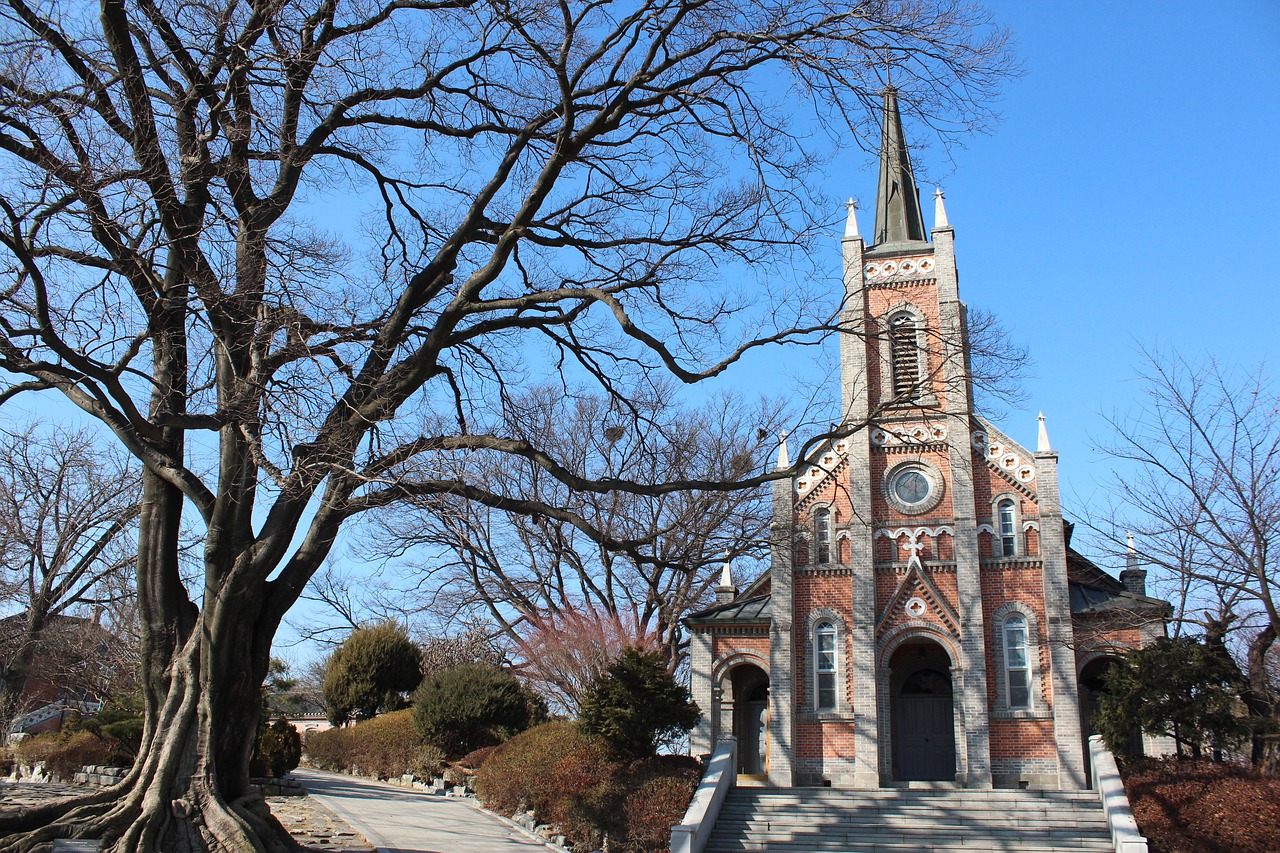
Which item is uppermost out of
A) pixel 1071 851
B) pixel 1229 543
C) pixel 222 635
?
pixel 1229 543

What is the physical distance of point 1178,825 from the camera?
588 inches

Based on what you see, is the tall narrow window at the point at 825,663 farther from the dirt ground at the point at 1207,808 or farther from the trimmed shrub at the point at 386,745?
the trimmed shrub at the point at 386,745

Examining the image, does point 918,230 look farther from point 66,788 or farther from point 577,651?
point 66,788

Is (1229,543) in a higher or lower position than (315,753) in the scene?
higher

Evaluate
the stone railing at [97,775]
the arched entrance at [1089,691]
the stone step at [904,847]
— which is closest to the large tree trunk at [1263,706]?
the stone step at [904,847]

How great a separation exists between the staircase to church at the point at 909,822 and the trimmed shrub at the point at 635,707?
1.98 meters

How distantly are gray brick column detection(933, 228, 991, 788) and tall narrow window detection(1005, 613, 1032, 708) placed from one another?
0.65m

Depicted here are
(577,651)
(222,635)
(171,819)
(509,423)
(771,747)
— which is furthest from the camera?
(577,651)

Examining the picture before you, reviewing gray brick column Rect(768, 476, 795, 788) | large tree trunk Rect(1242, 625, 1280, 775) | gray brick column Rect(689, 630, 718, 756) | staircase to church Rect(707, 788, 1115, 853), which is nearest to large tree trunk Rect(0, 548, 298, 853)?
staircase to church Rect(707, 788, 1115, 853)

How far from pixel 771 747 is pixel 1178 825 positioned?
33.7 feet

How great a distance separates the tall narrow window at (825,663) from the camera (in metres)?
24.2

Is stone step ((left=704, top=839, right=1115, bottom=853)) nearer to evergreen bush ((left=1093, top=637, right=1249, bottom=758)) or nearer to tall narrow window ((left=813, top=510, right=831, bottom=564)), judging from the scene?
evergreen bush ((left=1093, top=637, right=1249, bottom=758))

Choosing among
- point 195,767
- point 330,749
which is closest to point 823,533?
point 330,749

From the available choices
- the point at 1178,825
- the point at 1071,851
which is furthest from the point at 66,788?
the point at 1178,825
